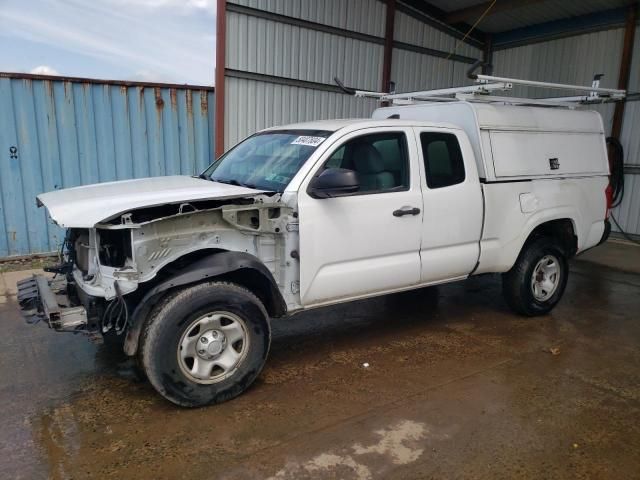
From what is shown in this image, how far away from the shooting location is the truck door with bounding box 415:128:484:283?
4.59 meters

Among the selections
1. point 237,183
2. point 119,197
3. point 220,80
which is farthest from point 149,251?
point 220,80

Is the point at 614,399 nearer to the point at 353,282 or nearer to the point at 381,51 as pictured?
the point at 353,282

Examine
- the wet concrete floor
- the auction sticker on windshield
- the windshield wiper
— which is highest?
the auction sticker on windshield

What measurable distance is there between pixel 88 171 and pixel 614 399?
7.24m

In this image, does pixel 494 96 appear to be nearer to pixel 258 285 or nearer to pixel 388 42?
pixel 258 285

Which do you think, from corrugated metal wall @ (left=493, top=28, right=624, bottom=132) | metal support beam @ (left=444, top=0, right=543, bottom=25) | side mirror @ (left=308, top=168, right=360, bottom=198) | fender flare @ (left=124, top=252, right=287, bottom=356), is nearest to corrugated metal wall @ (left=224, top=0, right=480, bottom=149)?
metal support beam @ (left=444, top=0, right=543, bottom=25)

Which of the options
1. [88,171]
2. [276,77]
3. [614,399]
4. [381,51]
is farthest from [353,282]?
[381,51]

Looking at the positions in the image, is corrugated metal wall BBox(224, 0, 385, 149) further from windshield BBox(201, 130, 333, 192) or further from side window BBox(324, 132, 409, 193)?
side window BBox(324, 132, 409, 193)

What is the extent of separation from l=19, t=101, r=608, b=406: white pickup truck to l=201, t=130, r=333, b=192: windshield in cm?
2

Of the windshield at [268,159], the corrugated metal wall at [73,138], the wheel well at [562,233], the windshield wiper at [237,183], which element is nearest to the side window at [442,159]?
the windshield at [268,159]

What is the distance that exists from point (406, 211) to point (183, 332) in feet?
6.65

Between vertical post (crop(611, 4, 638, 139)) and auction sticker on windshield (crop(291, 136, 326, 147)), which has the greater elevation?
vertical post (crop(611, 4, 638, 139))

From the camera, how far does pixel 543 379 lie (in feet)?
13.8

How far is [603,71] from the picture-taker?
417 inches
